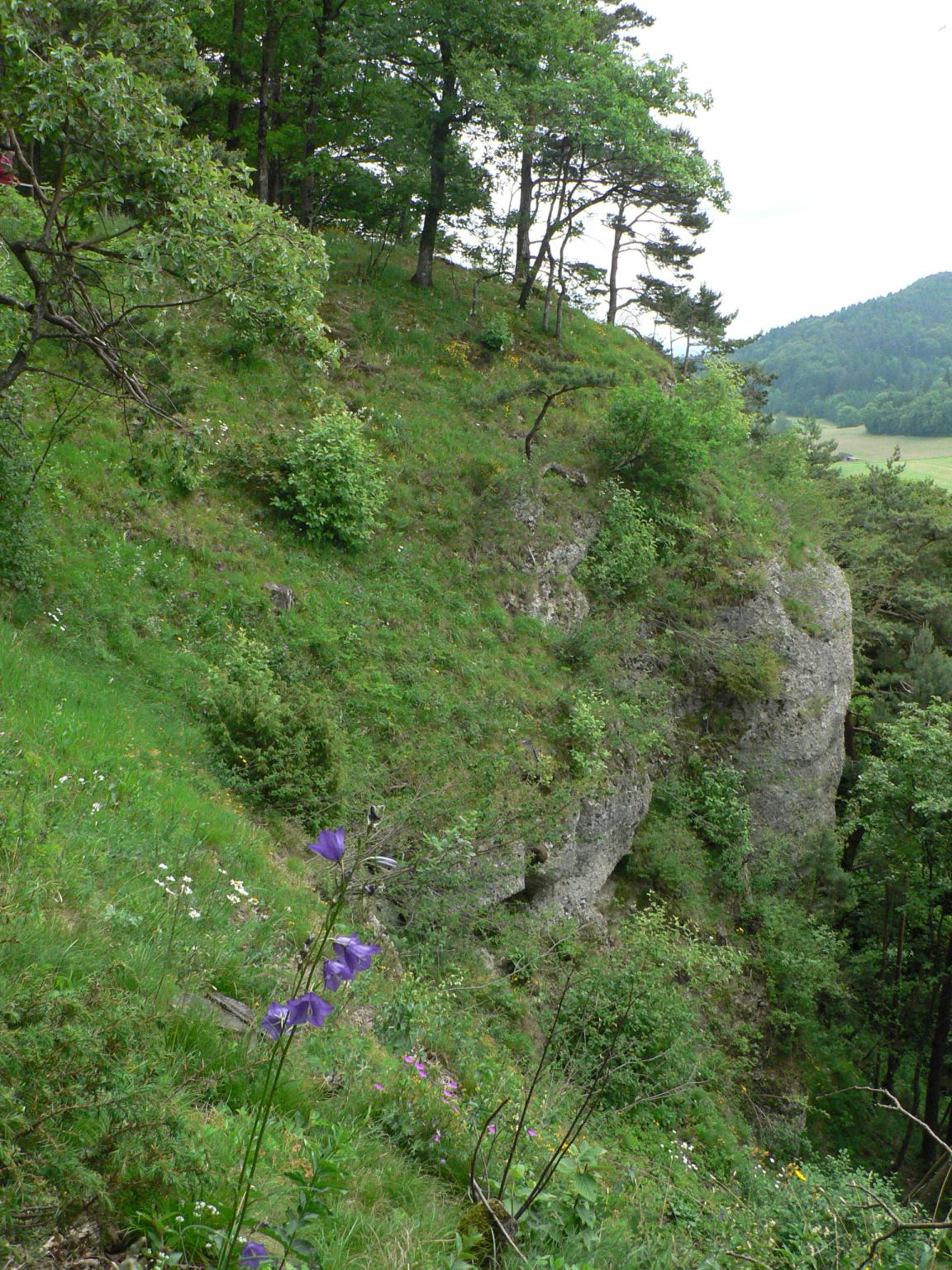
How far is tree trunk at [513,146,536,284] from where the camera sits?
2153 cm

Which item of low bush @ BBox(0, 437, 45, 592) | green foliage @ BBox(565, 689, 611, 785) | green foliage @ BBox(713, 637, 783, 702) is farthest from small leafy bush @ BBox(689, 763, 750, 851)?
low bush @ BBox(0, 437, 45, 592)

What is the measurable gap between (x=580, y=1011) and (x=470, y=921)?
6.36 ft

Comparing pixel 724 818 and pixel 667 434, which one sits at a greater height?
pixel 667 434

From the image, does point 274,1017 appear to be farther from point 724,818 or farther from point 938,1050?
point 938,1050

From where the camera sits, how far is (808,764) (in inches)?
738

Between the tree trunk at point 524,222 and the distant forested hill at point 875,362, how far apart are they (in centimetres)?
6180

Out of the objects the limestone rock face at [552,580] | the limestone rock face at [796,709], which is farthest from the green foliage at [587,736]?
the limestone rock face at [796,709]

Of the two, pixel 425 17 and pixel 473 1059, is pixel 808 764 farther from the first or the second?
pixel 425 17

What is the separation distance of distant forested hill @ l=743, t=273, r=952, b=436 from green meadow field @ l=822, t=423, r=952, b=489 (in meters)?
1.16

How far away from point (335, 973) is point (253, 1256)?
2.26ft

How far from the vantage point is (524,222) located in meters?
21.8

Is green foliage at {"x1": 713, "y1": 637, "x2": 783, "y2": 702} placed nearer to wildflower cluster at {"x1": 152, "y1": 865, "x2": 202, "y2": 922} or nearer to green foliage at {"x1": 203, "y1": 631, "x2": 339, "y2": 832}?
green foliage at {"x1": 203, "y1": 631, "x2": 339, "y2": 832}

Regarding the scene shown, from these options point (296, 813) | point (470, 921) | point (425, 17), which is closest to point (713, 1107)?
point (470, 921)

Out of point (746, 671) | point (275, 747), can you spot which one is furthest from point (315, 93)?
point (275, 747)
